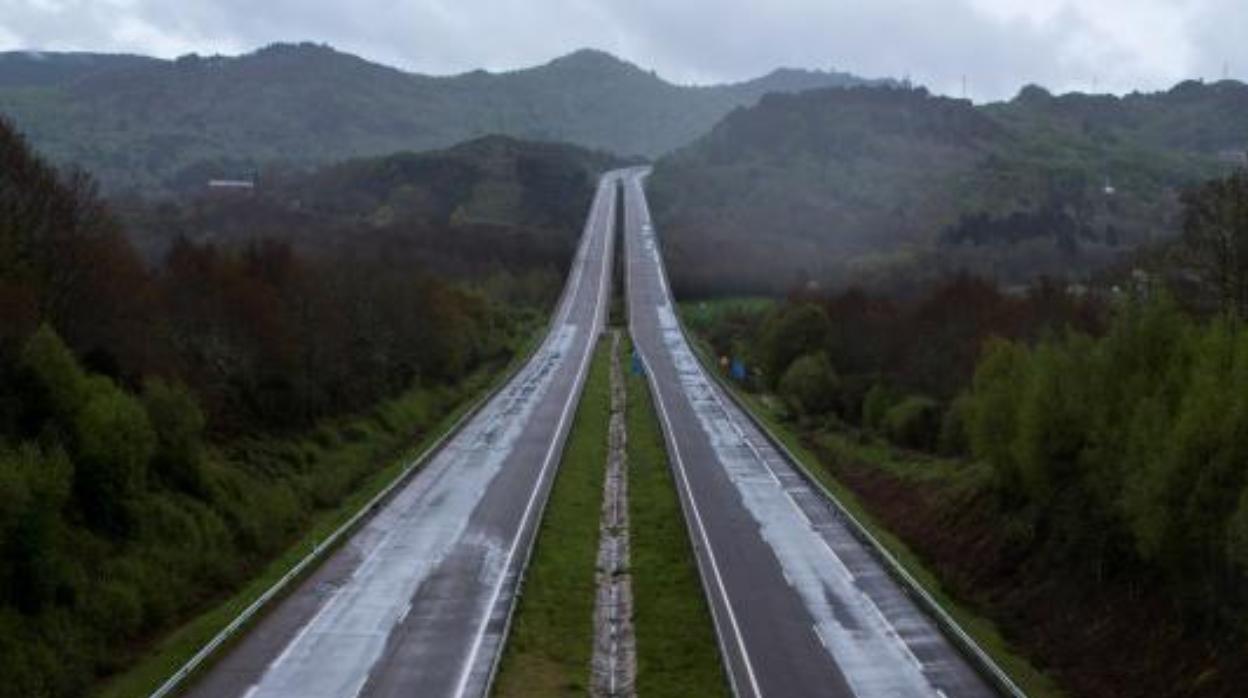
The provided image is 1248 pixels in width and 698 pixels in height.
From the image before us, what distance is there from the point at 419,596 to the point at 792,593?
8.63 metres

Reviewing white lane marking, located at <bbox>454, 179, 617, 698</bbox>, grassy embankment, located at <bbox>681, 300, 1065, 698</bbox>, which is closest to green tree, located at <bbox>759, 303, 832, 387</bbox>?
grassy embankment, located at <bbox>681, 300, 1065, 698</bbox>

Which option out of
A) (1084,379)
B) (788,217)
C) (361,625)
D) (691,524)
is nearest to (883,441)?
(691,524)

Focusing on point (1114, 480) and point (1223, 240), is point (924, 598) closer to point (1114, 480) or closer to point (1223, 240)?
point (1114, 480)

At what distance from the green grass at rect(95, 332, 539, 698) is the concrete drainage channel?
7431 millimetres

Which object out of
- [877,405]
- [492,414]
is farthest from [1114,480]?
[492,414]

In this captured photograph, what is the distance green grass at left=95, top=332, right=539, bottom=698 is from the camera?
29078mm

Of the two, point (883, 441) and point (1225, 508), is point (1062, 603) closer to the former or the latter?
point (1225, 508)

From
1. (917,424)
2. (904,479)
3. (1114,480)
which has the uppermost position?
(1114,480)

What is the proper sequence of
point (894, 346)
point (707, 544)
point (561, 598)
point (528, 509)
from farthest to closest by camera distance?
1. point (894, 346)
2. point (528, 509)
3. point (707, 544)
4. point (561, 598)

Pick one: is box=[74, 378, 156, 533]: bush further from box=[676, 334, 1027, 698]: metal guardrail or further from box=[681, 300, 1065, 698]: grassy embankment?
box=[681, 300, 1065, 698]: grassy embankment

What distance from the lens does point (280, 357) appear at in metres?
55.0

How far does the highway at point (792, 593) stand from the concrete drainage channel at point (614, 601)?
→ 1909 mm

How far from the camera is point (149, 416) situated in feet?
127

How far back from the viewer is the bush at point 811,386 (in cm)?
7806
